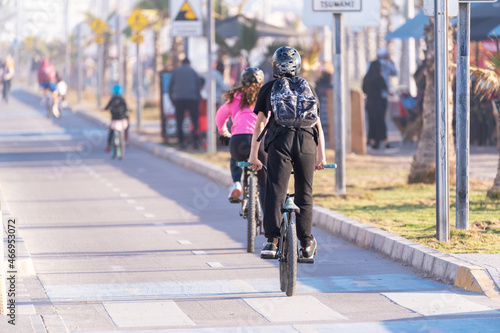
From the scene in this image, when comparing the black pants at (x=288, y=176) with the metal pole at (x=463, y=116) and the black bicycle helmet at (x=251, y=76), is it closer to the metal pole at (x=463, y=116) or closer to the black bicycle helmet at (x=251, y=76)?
the black bicycle helmet at (x=251, y=76)

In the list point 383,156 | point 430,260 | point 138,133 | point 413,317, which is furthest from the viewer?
point 138,133

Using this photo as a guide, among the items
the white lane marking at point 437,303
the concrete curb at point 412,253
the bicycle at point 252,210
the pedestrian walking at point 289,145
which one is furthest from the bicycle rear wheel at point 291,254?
the bicycle at point 252,210

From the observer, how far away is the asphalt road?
6992mm

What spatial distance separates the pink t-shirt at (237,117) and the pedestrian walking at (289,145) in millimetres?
2073

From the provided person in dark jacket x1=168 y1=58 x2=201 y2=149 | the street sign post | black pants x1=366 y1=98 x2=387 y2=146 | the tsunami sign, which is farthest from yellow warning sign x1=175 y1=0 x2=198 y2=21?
the street sign post

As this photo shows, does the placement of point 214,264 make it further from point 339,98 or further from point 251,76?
point 339,98

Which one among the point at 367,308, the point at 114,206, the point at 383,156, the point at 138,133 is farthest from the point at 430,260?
the point at 138,133

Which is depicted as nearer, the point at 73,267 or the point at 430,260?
the point at 430,260

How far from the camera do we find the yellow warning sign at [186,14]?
69.4 feet

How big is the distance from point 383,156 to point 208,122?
3.53 metres

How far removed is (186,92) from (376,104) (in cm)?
373

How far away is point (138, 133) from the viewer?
27016 millimetres

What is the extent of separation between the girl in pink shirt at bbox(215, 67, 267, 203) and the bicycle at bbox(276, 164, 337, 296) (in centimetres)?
195

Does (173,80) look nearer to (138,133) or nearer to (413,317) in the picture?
(138,133)
